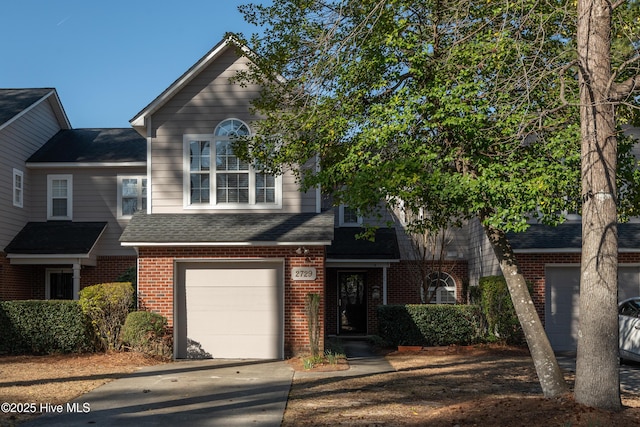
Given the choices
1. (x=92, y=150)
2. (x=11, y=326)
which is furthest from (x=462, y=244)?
(x=11, y=326)

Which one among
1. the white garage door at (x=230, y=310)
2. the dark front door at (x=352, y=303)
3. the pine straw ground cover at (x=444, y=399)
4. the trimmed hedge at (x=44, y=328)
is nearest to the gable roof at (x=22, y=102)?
the trimmed hedge at (x=44, y=328)

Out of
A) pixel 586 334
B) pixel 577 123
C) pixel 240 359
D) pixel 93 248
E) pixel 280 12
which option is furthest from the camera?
pixel 93 248

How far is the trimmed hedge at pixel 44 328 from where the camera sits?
16.3m

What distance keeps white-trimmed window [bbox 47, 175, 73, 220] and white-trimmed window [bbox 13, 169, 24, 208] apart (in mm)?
858

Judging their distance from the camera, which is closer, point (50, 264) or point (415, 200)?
point (415, 200)

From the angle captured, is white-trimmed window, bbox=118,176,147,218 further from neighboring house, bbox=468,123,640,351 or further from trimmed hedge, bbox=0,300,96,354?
neighboring house, bbox=468,123,640,351

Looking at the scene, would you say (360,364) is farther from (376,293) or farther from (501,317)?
(376,293)

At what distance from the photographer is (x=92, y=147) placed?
24.3m

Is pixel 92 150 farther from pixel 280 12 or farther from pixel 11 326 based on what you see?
pixel 280 12

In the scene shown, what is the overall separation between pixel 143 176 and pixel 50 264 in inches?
159

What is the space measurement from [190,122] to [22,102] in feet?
30.5

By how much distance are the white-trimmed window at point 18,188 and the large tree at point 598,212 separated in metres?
18.0

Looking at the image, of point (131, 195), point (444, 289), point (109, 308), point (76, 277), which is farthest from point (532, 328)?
point (131, 195)

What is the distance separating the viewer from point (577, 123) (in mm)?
10781
